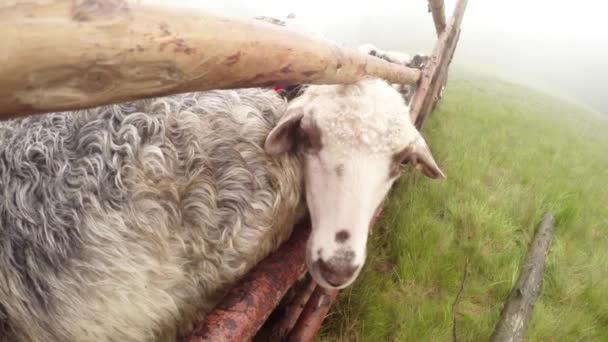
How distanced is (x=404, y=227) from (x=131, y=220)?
82.2 inches

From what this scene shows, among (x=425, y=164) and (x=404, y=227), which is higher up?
(x=425, y=164)

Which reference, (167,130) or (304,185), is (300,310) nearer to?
(304,185)

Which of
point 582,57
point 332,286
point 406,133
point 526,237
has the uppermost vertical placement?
point 406,133

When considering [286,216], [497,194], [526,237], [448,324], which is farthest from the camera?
[497,194]

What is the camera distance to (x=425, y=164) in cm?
193

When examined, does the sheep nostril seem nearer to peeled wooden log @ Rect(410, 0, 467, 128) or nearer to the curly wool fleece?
the curly wool fleece

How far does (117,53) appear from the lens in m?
0.65

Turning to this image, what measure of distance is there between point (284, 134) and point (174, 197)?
0.49m

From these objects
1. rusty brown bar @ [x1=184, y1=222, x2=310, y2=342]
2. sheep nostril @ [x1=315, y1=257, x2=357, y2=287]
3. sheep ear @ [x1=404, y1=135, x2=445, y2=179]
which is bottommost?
rusty brown bar @ [x1=184, y1=222, x2=310, y2=342]

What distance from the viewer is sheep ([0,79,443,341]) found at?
48.2 inches

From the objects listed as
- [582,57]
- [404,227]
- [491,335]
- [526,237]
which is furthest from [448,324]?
[582,57]

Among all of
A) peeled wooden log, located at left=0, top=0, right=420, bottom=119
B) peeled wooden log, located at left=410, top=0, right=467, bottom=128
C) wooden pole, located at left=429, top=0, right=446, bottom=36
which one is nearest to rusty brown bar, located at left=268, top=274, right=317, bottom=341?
peeled wooden log, located at left=0, top=0, right=420, bottom=119

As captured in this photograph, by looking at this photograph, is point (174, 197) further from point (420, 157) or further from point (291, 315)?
point (420, 157)

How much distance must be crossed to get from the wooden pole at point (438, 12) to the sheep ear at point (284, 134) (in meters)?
2.55
